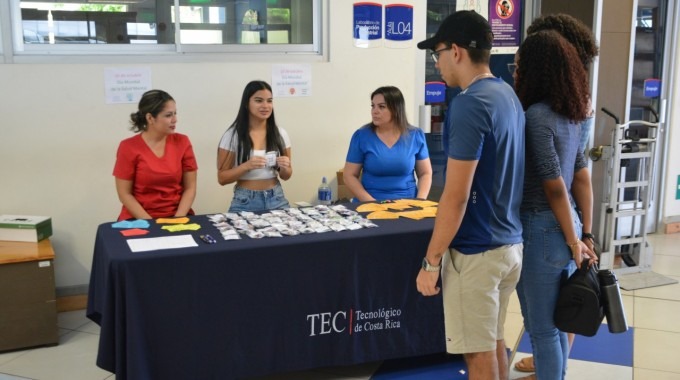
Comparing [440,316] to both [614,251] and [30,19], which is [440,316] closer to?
[614,251]

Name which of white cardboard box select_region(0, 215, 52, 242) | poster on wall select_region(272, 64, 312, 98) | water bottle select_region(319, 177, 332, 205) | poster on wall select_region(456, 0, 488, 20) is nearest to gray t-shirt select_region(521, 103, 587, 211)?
water bottle select_region(319, 177, 332, 205)

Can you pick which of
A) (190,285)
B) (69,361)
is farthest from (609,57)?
(69,361)

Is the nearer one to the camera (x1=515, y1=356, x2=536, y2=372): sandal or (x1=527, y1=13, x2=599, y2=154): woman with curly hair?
(x1=527, y1=13, x2=599, y2=154): woman with curly hair

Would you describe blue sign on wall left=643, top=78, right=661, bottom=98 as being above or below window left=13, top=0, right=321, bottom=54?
below

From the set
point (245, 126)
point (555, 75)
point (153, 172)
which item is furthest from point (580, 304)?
point (153, 172)

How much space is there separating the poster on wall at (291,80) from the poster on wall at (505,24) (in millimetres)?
1630

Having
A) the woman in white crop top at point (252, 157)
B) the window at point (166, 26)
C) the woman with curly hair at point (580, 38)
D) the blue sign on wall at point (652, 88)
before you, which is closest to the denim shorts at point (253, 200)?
the woman in white crop top at point (252, 157)

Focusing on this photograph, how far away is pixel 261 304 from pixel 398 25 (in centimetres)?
255

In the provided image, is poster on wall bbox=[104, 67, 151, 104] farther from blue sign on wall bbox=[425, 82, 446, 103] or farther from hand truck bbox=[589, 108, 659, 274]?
hand truck bbox=[589, 108, 659, 274]

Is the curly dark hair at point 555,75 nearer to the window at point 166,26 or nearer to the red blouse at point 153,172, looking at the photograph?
the red blouse at point 153,172

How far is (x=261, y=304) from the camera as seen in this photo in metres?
2.54

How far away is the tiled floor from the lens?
295 cm

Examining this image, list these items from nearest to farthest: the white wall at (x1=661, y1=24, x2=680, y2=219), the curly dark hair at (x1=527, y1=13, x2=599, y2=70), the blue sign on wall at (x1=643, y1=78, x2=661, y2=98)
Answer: the curly dark hair at (x1=527, y1=13, x2=599, y2=70) → the blue sign on wall at (x1=643, y1=78, x2=661, y2=98) → the white wall at (x1=661, y1=24, x2=680, y2=219)

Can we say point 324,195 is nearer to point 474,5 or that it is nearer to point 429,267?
point 474,5
